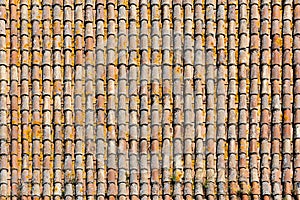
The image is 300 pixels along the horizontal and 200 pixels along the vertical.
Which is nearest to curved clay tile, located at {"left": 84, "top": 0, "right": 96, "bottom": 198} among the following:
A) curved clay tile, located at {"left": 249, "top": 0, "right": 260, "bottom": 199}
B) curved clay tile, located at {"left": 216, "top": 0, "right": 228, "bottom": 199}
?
curved clay tile, located at {"left": 216, "top": 0, "right": 228, "bottom": 199}

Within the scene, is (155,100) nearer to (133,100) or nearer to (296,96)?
A: (133,100)

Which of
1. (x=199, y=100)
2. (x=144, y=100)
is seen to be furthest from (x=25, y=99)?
(x=199, y=100)

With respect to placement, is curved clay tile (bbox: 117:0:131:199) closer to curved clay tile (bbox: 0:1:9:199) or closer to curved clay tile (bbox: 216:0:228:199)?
curved clay tile (bbox: 216:0:228:199)

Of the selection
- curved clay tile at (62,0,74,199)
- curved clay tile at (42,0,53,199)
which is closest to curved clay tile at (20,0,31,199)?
curved clay tile at (42,0,53,199)

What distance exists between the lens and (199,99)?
1145 cm

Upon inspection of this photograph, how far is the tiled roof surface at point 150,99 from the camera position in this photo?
11.3 metres

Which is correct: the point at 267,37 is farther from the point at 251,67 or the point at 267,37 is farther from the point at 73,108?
the point at 73,108

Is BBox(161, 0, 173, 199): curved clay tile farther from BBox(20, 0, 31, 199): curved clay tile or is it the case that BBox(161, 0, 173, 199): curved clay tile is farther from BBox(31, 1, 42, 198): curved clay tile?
BBox(20, 0, 31, 199): curved clay tile

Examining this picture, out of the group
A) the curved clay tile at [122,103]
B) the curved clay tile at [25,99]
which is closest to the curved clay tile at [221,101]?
the curved clay tile at [122,103]

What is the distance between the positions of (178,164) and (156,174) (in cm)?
26

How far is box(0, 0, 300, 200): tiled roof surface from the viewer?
11.3 meters

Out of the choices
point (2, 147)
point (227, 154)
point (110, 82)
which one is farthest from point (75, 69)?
point (227, 154)

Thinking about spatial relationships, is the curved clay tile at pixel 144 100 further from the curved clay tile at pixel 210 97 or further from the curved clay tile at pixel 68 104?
the curved clay tile at pixel 68 104

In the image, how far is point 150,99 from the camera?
11.5m
